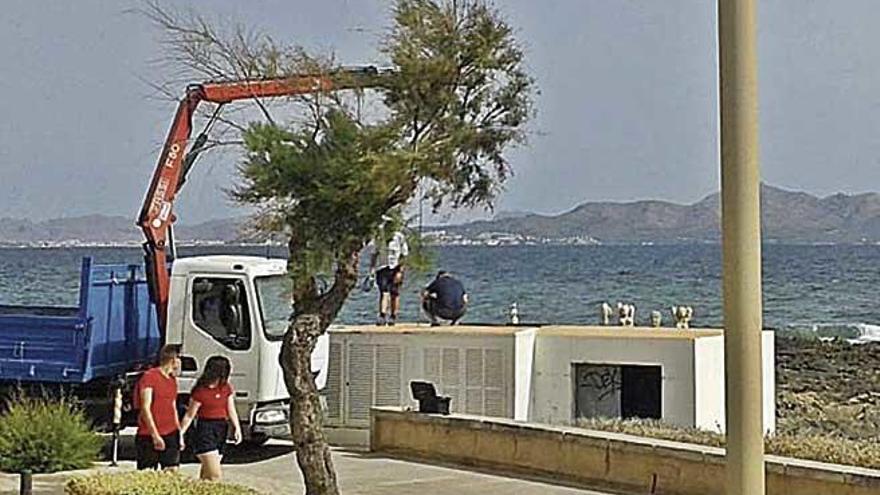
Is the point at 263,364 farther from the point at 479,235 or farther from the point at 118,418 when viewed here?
the point at 479,235

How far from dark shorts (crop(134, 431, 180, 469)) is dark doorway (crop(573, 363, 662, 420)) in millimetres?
6043

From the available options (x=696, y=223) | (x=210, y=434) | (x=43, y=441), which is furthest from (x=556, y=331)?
(x=696, y=223)

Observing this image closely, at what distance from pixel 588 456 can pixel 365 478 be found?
2300mm

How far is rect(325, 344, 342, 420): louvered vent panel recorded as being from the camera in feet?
62.2

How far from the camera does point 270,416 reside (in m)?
17.7

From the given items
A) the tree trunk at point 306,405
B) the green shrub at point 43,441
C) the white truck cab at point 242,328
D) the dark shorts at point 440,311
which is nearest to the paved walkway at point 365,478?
the green shrub at point 43,441

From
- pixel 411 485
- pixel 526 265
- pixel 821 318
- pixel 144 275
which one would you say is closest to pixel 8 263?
pixel 144 275

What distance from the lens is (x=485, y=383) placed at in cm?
1842

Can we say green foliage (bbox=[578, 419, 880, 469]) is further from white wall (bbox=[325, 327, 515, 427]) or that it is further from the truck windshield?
the truck windshield

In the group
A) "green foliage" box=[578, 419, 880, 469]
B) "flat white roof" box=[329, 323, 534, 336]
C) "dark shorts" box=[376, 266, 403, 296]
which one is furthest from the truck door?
"green foliage" box=[578, 419, 880, 469]

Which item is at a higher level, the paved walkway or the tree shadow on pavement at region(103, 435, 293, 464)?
the tree shadow on pavement at region(103, 435, 293, 464)

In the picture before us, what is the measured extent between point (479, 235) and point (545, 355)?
13.1ft

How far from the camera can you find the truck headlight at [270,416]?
691 inches

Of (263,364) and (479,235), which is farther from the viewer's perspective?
(263,364)
